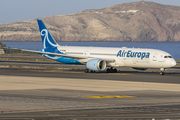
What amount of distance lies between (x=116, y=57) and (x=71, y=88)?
69.7 ft

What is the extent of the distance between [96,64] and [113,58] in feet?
10.8

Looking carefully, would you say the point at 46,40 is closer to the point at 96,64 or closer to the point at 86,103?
the point at 96,64

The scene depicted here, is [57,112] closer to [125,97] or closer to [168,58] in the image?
[125,97]

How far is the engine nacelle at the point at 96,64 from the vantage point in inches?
2036

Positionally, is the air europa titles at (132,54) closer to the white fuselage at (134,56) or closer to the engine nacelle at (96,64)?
the white fuselage at (134,56)

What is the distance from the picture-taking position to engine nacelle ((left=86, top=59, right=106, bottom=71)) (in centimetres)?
5172

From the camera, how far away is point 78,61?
2235 inches

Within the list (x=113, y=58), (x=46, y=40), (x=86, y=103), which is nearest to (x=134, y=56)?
(x=113, y=58)

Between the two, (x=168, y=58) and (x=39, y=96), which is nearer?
(x=39, y=96)

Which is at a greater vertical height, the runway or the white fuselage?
the white fuselage

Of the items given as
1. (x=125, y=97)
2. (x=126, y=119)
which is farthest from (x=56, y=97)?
(x=126, y=119)

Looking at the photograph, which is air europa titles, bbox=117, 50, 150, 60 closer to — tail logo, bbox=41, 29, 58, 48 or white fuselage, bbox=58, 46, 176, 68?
white fuselage, bbox=58, 46, 176, 68

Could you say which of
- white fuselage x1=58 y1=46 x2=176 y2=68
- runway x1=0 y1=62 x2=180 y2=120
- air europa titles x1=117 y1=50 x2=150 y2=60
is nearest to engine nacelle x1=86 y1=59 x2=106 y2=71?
white fuselage x1=58 y1=46 x2=176 y2=68

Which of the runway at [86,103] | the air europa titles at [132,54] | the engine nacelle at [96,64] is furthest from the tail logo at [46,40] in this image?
the runway at [86,103]
